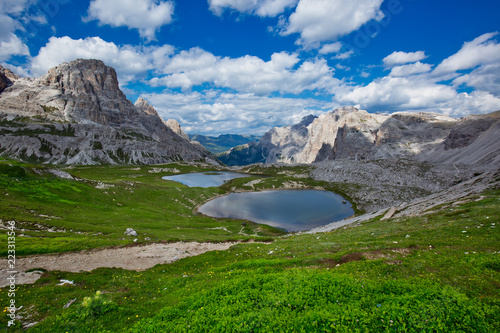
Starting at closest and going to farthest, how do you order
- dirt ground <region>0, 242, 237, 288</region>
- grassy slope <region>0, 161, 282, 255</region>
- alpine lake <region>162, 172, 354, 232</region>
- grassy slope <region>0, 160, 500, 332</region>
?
grassy slope <region>0, 160, 500, 332</region> → dirt ground <region>0, 242, 237, 288</region> → grassy slope <region>0, 161, 282, 255</region> → alpine lake <region>162, 172, 354, 232</region>

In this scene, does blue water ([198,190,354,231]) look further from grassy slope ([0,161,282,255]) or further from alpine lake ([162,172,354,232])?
grassy slope ([0,161,282,255])

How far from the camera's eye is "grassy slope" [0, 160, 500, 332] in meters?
9.62

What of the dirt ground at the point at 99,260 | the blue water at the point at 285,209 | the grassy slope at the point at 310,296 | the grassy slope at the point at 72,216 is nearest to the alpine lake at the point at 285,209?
the blue water at the point at 285,209

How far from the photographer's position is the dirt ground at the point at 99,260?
19078 millimetres

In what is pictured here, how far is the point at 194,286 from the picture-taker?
16.2 meters

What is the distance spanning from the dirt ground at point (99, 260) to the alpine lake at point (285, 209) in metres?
58.4

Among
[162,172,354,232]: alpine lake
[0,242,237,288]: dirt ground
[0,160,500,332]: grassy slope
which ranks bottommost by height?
[162,172,354,232]: alpine lake

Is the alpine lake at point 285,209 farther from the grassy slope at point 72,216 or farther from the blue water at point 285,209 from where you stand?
the grassy slope at point 72,216

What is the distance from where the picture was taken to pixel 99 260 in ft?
78.2

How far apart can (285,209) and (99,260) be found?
305ft

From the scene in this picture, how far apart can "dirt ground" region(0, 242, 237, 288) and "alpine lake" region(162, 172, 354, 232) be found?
2299 inches

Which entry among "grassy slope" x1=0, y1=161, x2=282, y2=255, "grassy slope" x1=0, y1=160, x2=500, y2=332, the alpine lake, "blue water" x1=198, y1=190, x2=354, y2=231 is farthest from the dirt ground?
"blue water" x1=198, y1=190, x2=354, y2=231

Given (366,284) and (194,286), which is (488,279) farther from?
(194,286)

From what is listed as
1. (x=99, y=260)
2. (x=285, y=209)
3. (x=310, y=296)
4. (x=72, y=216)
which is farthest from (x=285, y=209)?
(x=310, y=296)
